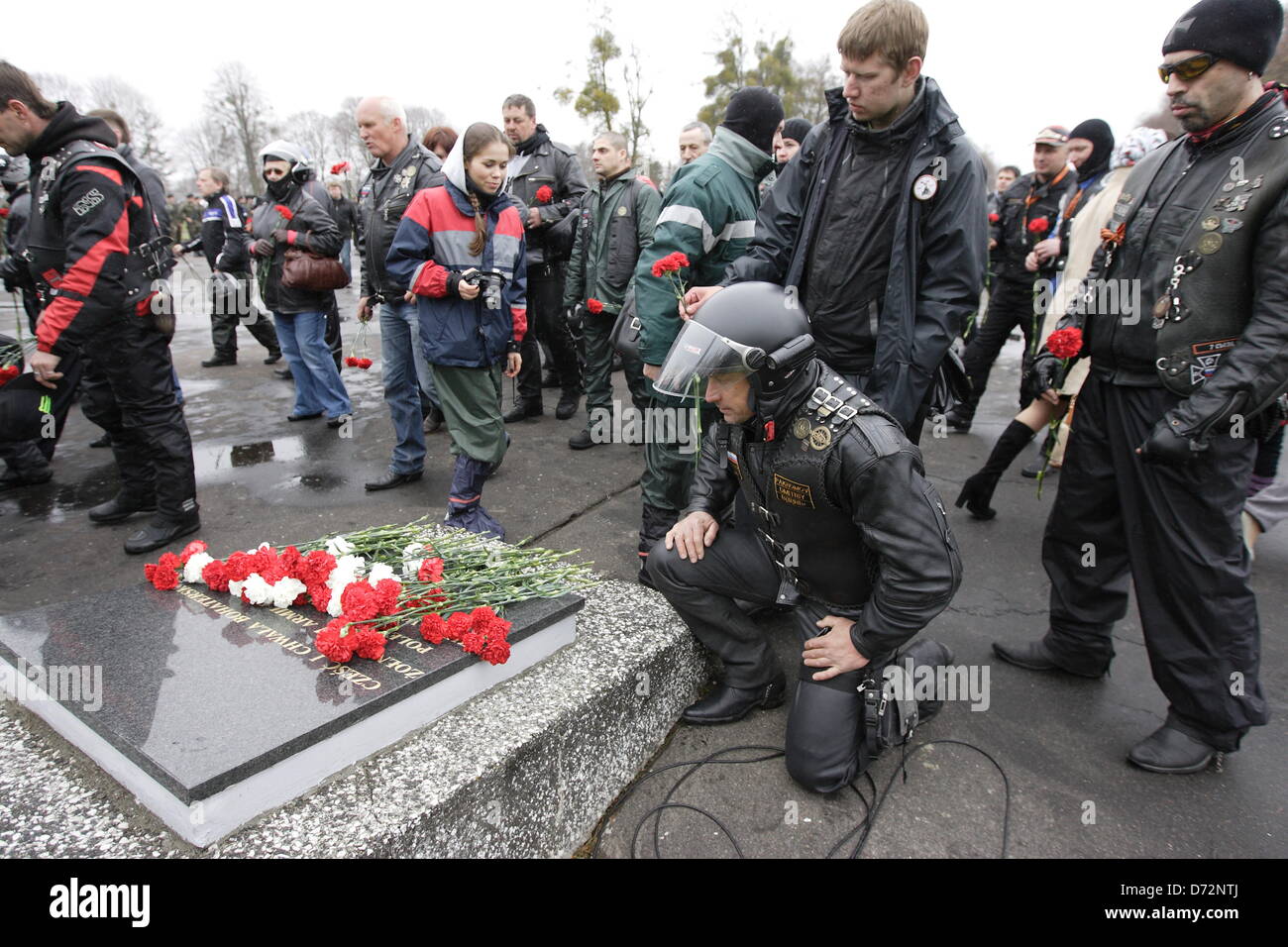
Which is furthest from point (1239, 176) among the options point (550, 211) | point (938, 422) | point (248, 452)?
point (248, 452)

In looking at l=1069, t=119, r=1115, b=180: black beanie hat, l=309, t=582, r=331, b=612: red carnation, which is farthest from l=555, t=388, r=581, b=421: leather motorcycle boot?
l=1069, t=119, r=1115, b=180: black beanie hat

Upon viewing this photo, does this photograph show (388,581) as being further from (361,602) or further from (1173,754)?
(1173,754)

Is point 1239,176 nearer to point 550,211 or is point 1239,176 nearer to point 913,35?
point 913,35

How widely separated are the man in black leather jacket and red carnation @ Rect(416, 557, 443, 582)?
0.80 metres

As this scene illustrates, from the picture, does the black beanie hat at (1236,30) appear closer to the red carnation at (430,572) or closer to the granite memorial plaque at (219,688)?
the granite memorial plaque at (219,688)

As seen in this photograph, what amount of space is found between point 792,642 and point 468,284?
235 centimetres

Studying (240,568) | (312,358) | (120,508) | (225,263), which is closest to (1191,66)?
(240,568)

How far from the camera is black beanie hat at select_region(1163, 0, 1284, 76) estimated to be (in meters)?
2.26

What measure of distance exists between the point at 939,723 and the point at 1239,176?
209 centimetres

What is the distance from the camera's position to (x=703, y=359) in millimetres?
2244

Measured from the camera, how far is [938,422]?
352 centimetres

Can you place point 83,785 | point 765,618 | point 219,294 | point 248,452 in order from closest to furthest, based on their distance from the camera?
point 83,785 < point 765,618 < point 248,452 < point 219,294

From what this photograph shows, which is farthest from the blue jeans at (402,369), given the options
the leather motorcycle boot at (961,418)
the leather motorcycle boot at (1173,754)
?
the leather motorcycle boot at (961,418)
